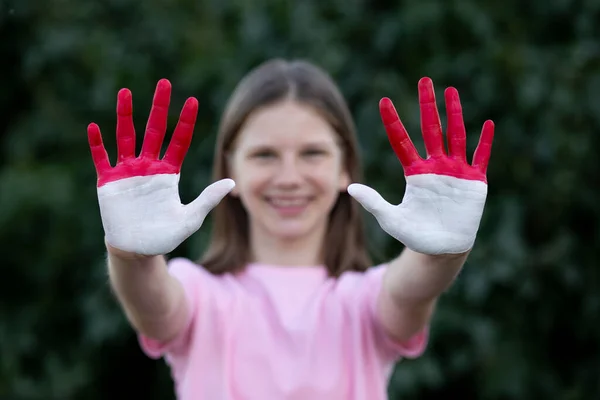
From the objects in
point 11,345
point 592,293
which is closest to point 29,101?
point 11,345

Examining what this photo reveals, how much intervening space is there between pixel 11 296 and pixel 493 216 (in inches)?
65.7

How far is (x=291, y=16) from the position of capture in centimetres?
296

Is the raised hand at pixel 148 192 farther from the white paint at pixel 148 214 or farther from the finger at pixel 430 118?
the finger at pixel 430 118

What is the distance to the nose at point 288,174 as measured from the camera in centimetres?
185

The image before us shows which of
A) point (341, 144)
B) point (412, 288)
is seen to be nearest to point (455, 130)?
point (412, 288)

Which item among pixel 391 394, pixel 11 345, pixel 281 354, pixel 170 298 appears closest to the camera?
pixel 170 298

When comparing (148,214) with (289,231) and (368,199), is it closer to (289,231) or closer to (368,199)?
(368,199)

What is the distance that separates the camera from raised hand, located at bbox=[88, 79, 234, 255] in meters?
1.46

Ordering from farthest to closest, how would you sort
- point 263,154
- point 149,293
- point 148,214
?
point 263,154 → point 149,293 → point 148,214

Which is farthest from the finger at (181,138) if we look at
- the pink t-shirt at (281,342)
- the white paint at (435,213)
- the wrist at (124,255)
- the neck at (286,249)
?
the neck at (286,249)

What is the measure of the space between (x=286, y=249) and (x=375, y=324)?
26 centimetres

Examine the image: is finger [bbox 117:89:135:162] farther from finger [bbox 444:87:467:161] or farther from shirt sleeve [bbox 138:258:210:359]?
finger [bbox 444:87:467:161]

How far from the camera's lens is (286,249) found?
6.43 ft

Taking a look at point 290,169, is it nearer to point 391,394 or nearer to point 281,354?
point 281,354
